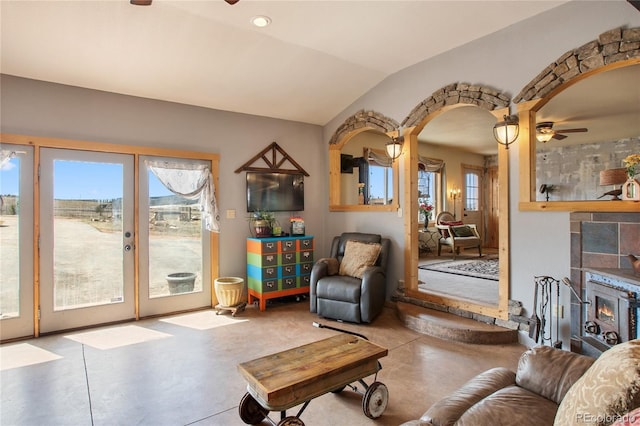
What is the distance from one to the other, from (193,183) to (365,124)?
2.59m

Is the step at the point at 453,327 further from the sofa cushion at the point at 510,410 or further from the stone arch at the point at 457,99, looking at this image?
the stone arch at the point at 457,99

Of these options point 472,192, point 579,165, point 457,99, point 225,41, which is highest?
point 225,41

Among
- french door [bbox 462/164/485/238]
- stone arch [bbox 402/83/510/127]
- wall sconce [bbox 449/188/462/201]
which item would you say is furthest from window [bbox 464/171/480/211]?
stone arch [bbox 402/83/510/127]

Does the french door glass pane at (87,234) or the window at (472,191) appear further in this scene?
the window at (472,191)

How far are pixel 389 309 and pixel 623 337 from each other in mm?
2533

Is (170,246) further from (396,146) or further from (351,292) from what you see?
(396,146)

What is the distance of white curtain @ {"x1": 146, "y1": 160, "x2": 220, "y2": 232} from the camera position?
14.4 feet

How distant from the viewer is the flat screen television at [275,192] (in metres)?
5.05

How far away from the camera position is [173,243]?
4.49m

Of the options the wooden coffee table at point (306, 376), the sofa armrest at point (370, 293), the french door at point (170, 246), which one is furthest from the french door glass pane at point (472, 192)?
the wooden coffee table at point (306, 376)

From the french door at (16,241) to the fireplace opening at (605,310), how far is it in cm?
535

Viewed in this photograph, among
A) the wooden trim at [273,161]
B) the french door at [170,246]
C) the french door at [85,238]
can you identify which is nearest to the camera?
the french door at [85,238]

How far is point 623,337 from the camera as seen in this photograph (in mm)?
2412

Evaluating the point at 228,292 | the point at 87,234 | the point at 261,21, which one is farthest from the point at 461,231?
the point at 87,234
